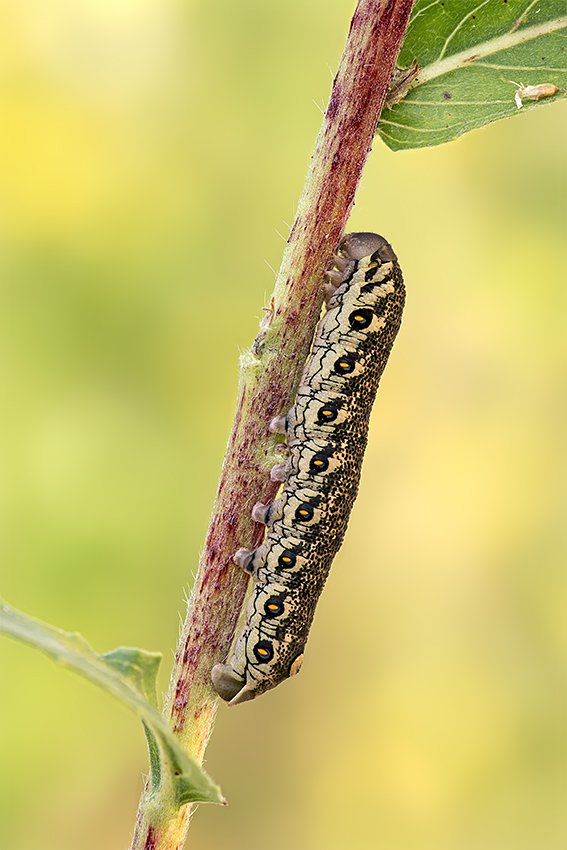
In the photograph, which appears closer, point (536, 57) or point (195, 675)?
point (195, 675)

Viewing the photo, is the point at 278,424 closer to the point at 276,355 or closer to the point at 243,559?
the point at 276,355

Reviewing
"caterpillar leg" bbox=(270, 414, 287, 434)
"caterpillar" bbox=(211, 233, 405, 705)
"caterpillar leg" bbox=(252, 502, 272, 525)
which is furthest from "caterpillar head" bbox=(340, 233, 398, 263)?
"caterpillar leg" bbox=(252, 502, 272, 525)

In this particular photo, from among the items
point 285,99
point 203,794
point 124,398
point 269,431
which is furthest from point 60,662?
point 285,99

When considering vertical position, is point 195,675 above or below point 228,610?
below

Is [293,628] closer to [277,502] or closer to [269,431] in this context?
[277,502]

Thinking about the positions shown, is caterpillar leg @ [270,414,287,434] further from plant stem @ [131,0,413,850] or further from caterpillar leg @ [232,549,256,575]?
caterpillar leg @ [232,549,256,575]

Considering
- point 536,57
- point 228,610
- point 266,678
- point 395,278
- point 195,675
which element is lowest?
point 266,678
